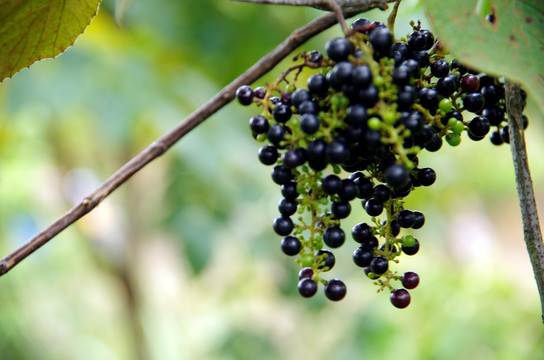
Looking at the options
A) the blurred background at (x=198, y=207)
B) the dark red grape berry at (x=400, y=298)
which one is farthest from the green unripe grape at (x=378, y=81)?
the blurred background at (x=198, y=207)

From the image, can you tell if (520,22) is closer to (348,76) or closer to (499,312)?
(348,76)

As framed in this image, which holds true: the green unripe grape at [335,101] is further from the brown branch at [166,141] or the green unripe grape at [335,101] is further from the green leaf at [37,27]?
the green leaf at [37,27]

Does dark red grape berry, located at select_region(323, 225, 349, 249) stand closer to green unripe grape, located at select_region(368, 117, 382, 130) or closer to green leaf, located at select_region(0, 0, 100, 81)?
green unripe grape, located at select_region(368, 117, 382, 130)

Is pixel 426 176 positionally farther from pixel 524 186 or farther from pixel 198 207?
pixel 198 207

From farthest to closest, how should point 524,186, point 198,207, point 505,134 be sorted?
1. point 198,207
2. point 505,134
3. point 524,186

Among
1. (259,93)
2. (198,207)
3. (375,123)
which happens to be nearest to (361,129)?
(375,123)

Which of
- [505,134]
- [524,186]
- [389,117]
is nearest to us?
[389,117]

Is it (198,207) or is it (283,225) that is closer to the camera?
(283,225)
